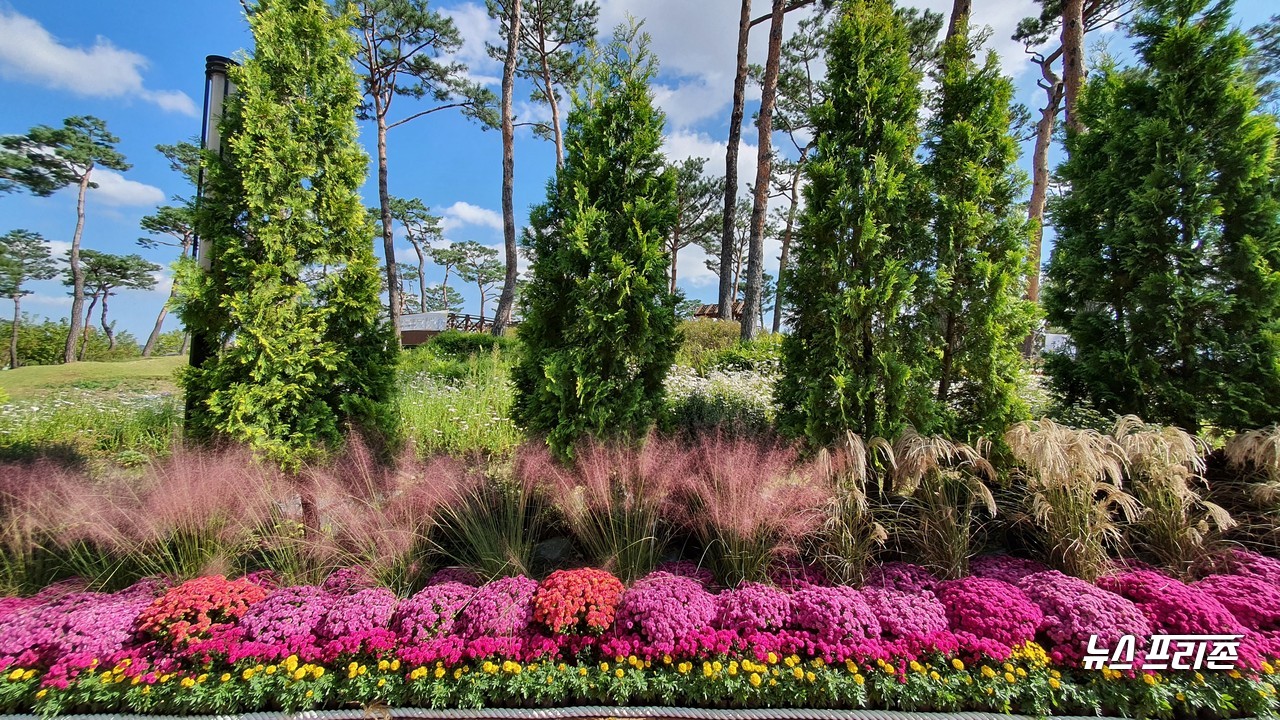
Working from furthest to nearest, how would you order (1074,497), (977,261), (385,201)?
(385,201) → (977,261) → (1074,497)

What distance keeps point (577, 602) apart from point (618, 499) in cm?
73

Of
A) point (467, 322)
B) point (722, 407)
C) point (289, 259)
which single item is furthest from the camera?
point (467, 322)

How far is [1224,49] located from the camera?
376 centimetres

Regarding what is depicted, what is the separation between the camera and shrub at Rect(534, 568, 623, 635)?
229 cm

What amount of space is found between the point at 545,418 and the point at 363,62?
54.6ft

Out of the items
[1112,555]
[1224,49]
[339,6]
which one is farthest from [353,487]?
[339,6]

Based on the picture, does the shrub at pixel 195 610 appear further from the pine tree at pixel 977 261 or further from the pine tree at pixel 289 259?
the pine tree at pixel 977 261

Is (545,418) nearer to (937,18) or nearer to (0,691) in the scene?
(0,691)

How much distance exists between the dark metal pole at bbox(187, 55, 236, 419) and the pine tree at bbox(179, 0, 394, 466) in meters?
0.07

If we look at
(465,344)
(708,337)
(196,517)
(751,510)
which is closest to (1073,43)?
(708,337)

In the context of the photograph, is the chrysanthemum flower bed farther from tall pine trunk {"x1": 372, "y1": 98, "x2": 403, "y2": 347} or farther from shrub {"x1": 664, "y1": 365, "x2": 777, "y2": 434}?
tall pine trunk {"x1": 372, "y1": 98, "x2": 403, "y2": 347}

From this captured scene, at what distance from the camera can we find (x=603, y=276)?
3.60 metres

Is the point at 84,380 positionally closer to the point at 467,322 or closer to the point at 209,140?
the point at 209,140

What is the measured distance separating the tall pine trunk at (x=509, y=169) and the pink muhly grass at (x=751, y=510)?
11.4 meters
